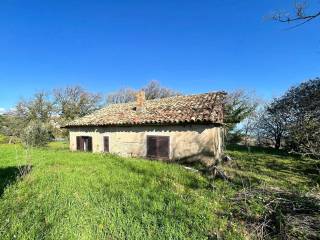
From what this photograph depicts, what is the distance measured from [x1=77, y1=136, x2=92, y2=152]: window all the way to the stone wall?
254cm

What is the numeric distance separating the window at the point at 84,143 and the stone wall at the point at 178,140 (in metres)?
2.54

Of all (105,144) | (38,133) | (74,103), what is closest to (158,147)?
(105,144)

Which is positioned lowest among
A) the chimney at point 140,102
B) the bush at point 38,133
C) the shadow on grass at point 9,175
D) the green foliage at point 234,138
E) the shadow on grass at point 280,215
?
the shadow on grass at point 280,215

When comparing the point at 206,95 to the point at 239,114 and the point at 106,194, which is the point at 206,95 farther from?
the point at 239,114

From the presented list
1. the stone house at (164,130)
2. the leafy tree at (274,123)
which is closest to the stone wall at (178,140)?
the stone house at (164,130)

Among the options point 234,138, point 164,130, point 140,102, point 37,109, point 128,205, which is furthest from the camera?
point 37,109

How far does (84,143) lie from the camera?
819 inches

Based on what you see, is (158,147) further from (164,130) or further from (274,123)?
(274,123)

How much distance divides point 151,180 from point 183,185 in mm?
1082

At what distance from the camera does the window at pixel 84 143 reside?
20250 mm

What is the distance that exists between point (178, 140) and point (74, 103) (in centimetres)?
3267

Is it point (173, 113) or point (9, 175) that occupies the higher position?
point (173, 113)

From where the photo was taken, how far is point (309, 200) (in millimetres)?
5828

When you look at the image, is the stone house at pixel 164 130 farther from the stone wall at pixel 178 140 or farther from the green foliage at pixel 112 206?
the green foliage at pixel 112 206
